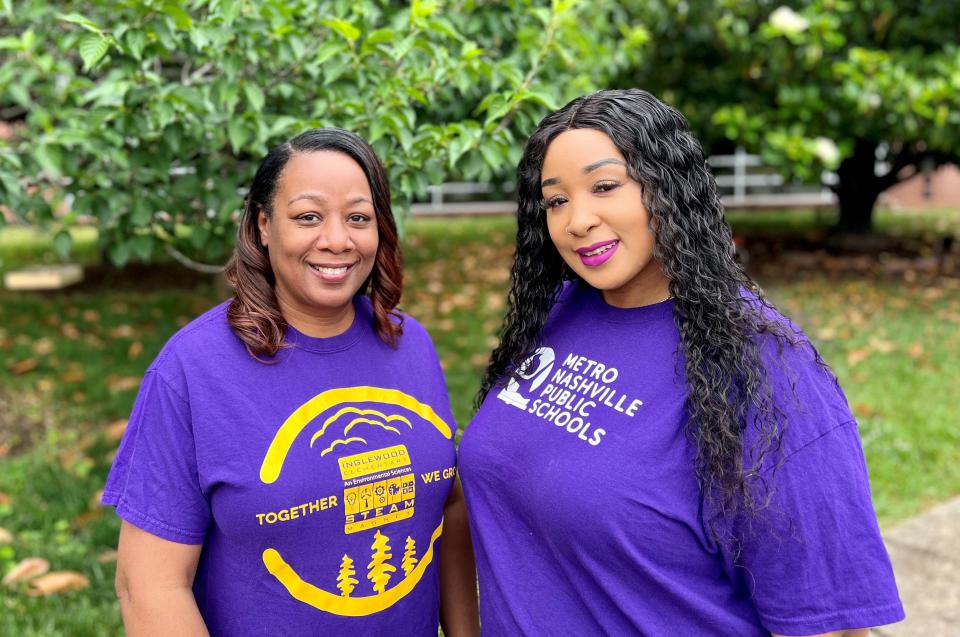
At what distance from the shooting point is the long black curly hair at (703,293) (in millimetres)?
1447

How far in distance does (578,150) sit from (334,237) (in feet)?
1.73

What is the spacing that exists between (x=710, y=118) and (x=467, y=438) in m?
6.68

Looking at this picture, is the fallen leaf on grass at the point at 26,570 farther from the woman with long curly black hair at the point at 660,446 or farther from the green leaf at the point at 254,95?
the woman with long curly black hair at the point at 660,446

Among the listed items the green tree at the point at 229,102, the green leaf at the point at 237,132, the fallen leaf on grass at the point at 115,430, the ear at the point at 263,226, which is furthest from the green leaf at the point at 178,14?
the fallen leaf on grass at the point at 115,430

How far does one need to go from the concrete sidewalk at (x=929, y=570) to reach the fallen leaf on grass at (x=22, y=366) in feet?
17.1

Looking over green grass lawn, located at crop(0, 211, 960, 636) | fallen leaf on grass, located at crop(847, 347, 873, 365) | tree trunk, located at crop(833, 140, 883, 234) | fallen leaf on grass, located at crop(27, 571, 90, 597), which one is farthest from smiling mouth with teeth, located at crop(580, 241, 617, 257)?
tree trunk, located at crop(833, 140, 883, 234)

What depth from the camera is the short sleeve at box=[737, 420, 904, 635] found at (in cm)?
141

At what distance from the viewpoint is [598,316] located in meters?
1.80

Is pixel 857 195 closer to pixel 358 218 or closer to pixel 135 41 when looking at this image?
pixel 135 41

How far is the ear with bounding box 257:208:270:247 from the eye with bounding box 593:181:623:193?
70 centimetres

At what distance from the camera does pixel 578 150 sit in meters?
1.63

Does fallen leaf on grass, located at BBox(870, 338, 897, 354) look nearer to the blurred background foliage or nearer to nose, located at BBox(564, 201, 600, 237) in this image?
the blurred background foliage

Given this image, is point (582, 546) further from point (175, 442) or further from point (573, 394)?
point (175, 442)

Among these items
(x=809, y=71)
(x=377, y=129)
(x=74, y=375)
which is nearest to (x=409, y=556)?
(x=377, y=129)
